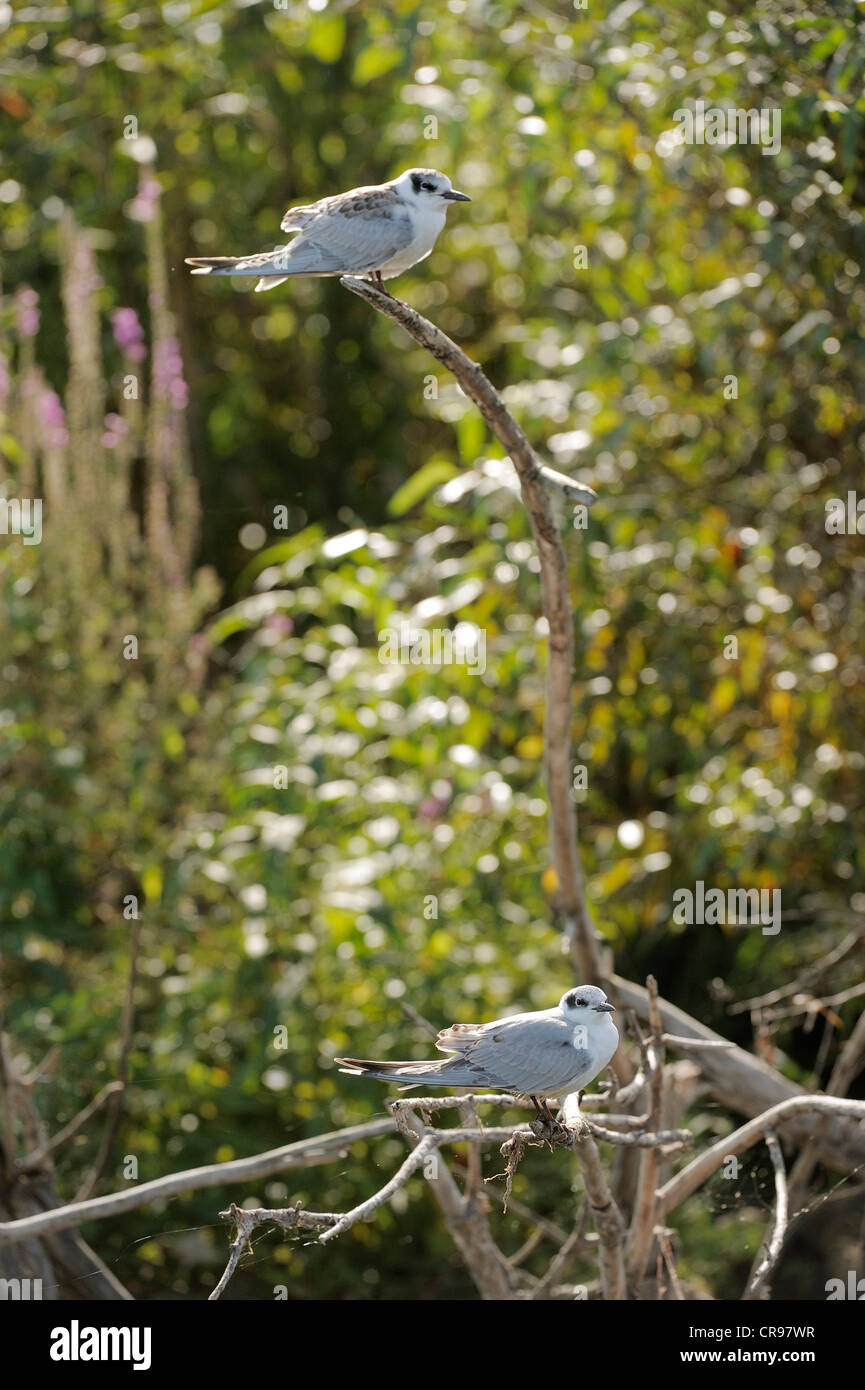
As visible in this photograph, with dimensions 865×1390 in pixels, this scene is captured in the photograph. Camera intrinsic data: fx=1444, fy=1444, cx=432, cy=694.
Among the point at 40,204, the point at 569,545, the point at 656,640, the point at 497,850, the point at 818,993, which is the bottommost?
the point at 818,993

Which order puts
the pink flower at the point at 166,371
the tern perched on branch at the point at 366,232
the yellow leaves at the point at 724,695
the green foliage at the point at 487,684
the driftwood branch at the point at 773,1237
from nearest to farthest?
the tern perched on branch at the point at 366,232 < the driftwood branch at the point at 773,1237 < the green foliage at the point at 487,684 < the yellow leaves at the point at 724,695 < the pink flower at the point at 166,371

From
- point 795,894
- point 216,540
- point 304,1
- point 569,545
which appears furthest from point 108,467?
point 795,894

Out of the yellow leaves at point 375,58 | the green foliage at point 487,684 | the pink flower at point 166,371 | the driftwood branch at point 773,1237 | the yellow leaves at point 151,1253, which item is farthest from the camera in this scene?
the pink flower at point 166,371

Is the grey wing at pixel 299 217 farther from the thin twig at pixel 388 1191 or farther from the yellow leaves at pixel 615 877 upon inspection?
the yellow leaves at pixel 615 877

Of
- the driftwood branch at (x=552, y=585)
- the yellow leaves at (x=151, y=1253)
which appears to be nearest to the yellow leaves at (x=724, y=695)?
the driftwood branch at (x=552, y=585)

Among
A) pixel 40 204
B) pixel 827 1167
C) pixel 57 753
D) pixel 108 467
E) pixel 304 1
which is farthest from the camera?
pixel 40 204

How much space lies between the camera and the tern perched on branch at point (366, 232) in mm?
1393

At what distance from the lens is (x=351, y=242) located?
1.42 m

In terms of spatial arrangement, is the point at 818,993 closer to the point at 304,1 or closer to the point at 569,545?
the point at 569,545

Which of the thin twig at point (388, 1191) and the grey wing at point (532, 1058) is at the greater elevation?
the grey wing at point (532, 1058)

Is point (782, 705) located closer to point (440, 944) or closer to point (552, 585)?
point (440, 944)

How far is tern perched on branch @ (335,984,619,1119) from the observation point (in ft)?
4.19

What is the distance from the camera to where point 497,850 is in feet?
8.70

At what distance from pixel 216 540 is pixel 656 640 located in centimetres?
205
